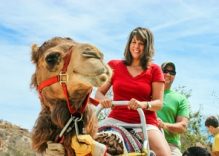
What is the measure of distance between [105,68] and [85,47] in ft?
0.82

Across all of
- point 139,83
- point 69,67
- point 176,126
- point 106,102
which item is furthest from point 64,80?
point 176,126

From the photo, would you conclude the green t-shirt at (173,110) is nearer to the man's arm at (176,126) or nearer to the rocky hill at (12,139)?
the man's arm at (176,126)

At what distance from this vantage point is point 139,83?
5680 millimetres

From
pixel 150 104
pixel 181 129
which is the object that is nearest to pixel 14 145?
pixel 181 129

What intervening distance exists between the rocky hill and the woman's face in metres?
19.3

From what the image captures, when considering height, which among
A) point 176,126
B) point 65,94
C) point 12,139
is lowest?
point 12,139

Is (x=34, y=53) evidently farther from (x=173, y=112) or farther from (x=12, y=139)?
(x=12, y=139)

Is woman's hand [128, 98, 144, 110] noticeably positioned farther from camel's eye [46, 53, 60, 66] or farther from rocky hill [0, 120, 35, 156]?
rocky hill [0, 120, 35, 156]

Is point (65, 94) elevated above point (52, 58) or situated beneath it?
situated beneath

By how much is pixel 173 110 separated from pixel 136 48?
2.01m

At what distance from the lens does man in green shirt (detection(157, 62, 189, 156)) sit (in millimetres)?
7383

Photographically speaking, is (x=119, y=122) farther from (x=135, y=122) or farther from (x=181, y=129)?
(x=181, y=129)

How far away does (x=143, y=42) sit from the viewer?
5.83m

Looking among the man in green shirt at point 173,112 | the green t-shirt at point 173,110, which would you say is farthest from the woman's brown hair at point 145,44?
the green t-shirt at point 173,110
